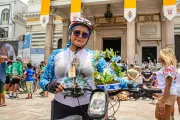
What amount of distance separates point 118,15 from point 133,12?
567cm

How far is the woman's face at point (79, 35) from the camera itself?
6.53ft

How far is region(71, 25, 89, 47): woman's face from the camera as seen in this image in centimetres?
199

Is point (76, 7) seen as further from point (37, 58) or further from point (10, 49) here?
point (10, 49)

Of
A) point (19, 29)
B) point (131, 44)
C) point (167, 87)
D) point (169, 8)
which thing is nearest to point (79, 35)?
point (167, 87)

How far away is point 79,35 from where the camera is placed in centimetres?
199

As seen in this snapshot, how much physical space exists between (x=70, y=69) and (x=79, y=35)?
1.21 feet

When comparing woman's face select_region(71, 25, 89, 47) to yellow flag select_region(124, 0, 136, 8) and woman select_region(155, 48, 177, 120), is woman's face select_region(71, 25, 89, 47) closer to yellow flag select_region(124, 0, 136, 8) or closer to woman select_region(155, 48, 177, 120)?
woman select_region(155, 48, 177, 120)

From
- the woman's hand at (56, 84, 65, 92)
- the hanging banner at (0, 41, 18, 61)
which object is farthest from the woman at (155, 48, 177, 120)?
the hanging banner at (0, 41, 18, 61)

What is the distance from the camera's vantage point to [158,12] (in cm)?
1828

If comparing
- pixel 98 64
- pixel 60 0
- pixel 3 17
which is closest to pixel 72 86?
pixel 98 64

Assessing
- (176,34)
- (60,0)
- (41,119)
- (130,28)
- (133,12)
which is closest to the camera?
(41,119)

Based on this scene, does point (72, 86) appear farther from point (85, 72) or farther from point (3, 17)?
point (3, 17)

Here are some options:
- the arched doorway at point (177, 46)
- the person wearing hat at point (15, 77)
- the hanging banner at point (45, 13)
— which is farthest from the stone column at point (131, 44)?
the person wearing hat at point (15, 77)

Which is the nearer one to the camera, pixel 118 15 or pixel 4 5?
pixel 118 15
